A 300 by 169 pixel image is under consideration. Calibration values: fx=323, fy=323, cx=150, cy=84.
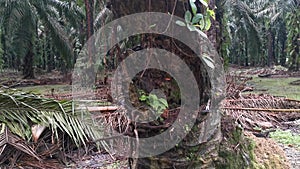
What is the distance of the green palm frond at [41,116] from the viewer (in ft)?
7.00

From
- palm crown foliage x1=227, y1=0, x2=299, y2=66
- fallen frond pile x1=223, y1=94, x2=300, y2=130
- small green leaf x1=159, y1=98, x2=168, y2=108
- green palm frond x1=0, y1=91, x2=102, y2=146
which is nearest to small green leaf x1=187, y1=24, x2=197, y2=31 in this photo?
small green leaf x1=159, y1=98, x2=168, y2=108

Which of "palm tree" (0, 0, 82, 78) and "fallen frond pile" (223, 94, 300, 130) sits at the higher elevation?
"palm tree" (0, 0, 82, 78)

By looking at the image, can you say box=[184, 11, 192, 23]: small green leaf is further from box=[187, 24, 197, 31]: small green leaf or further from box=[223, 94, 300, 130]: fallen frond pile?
box=[223, 94, 300, 130]: fallen frond pile

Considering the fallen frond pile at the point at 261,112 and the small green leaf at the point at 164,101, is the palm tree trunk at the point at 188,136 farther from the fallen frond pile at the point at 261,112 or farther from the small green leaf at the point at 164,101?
the fallen frond pile at the point at 261,112

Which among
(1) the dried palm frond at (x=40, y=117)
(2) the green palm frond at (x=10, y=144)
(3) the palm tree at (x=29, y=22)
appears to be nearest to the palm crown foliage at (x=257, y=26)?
(3) the palm tree at (x=29, y=22)

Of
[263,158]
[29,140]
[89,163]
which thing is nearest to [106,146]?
[89,163]

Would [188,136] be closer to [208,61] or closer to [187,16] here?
[208,61]

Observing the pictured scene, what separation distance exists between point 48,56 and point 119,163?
1355 centimetres

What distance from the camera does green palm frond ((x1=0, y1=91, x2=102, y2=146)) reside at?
7.00 feet

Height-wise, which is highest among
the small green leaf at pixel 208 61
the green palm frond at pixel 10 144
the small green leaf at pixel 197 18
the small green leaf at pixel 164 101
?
the small green leaf at pixel 197 18

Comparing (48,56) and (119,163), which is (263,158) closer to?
(119,163)

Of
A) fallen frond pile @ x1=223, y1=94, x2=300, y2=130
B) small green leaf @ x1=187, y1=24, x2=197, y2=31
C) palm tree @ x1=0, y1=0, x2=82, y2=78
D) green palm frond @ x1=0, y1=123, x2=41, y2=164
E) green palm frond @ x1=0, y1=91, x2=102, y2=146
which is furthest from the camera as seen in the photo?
palm tree @ x1=0, y1=0, x2=82, y2=78

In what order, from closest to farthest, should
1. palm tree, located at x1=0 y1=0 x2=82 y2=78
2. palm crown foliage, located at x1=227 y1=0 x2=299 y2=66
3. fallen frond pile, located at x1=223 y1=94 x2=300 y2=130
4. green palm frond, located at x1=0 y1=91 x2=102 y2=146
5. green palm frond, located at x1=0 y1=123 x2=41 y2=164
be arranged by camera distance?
green palm frond, located at x1=0 y1=123 x2=41 y2=164 < green palm frond, located at x1=0 y1=91 x2=102 y2=146 < fallen frond pile, located at x1=223 y1=94 x2=300 y2=130 < palm tree, located at x1=0 y1=0 x2=82 y2=78 < palm crown foliage, located at x1=227 y1=0 x2=299 y2=66

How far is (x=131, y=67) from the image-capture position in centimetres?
108
